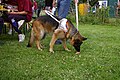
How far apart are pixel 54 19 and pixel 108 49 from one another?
1.57m

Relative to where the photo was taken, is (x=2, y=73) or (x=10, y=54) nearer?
(x=2, y=73)

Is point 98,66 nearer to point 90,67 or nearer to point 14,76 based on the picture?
point 90,67

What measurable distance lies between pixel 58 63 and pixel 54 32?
142 centimetres

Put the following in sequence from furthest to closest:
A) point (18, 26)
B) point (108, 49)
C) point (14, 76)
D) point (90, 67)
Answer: point (18, 26) < point (108, 49) < point (90, 67) < point (14, 76)

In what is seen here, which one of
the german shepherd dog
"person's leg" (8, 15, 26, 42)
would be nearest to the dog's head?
the german shepherd dog

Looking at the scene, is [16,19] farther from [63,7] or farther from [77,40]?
[77,40]

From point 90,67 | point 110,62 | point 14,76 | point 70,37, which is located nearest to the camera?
point 14,76

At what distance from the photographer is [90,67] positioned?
5617 millimetres

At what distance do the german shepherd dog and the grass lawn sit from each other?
218mm

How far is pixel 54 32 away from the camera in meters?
7.17

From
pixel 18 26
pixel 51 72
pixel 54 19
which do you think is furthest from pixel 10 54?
pixel 18 26

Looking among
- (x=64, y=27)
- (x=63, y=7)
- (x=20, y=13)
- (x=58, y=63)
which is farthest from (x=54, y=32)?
(x=20, y=13)

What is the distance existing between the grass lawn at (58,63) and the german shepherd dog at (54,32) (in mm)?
218

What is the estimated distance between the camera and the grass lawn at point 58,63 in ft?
16.4
